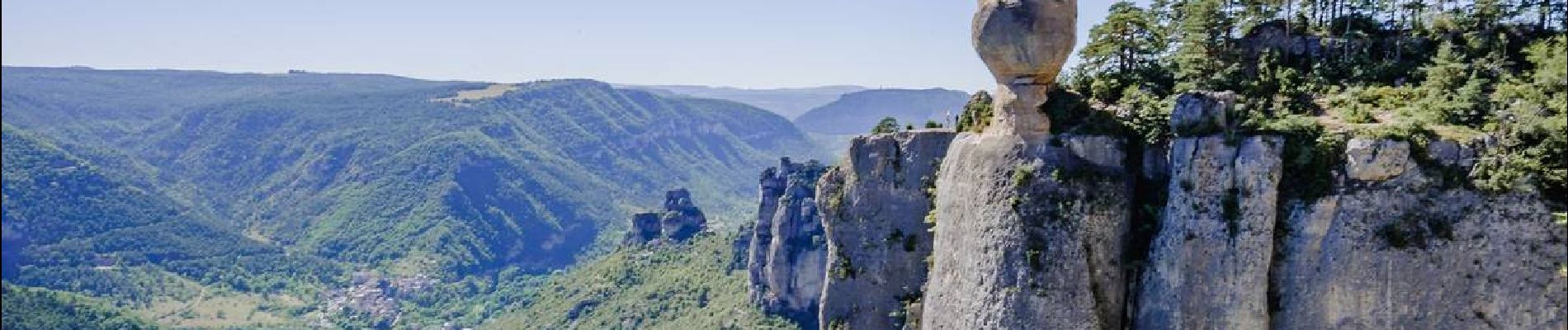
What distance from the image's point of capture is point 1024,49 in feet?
108

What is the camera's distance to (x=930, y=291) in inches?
1380

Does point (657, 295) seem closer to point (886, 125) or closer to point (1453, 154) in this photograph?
point (886, 125)

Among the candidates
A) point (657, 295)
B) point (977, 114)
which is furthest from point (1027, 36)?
point (657, 295)

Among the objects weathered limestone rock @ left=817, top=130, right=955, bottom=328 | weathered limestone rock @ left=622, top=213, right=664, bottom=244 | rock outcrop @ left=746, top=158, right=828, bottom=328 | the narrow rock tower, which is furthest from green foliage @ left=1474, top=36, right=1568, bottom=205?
weathered limestone rock @ left=622, top=213, right=664, bottom=244

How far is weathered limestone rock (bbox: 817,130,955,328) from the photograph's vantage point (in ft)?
128

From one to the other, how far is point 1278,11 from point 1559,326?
53.4 feet

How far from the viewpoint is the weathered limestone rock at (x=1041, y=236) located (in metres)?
30.8

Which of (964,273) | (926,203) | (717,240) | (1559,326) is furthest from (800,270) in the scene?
(1559,326)

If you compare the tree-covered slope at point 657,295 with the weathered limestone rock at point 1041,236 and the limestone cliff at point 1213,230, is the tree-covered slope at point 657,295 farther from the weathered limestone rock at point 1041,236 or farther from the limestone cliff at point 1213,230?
the limestone cliff at point 1213,230

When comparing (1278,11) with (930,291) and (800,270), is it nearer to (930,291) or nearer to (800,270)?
(930,291)

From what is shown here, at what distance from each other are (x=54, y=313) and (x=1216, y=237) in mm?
145440

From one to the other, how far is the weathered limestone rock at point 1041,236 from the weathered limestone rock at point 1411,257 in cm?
460

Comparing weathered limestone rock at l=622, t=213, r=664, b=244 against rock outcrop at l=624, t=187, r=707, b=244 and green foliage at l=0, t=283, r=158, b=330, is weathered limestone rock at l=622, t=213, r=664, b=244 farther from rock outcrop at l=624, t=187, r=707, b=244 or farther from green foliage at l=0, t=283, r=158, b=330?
green foliage at l=0, t=283, r=158, b=330

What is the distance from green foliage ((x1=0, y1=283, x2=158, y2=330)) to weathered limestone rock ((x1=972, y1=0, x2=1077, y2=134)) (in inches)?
5020
